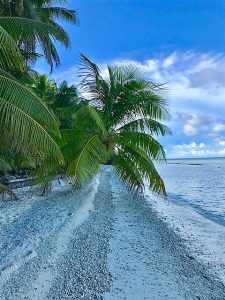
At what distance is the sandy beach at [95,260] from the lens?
197 inches

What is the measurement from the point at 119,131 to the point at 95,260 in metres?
9.07

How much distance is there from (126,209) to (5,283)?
25.1 ft

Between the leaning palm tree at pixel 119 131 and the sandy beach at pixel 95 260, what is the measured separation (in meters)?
3.09

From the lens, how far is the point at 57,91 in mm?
30953

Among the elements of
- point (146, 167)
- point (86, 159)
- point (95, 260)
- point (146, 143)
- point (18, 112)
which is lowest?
point (95, 260)

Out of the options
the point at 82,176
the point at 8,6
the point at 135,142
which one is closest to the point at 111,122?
the point at 135,142

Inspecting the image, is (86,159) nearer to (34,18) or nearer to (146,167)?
(146,167)

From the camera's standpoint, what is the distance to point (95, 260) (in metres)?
6.28

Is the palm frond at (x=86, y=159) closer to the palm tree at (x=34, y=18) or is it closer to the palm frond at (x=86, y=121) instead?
the palm frond at (x=86, y=121)

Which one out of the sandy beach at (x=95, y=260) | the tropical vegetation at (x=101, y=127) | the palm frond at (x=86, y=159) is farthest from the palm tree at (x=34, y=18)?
the sandy beach at (x=95, y=260)

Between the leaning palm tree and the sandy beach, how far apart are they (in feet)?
10.1

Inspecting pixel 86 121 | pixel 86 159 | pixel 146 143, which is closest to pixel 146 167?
pixel 146 143

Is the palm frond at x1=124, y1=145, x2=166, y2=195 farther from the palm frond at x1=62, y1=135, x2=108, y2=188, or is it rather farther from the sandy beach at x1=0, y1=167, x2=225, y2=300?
the sandy beach at x1=0, y1=167, x2=225, y2=300

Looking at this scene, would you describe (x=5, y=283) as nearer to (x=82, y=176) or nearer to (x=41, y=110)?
(x=41, y=110)
